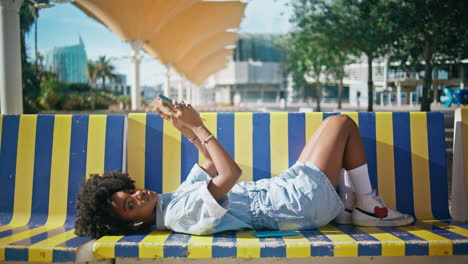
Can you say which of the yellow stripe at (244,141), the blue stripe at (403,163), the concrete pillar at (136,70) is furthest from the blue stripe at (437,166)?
the concrete pillar at (136,70)

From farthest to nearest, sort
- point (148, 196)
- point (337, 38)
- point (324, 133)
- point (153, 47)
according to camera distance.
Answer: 1. point (153, 47)
2. point (337, 38)
3. point (324, 133)
4. point (148, 196)

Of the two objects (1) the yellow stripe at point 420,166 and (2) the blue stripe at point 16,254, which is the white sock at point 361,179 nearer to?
(1) the yellow stripe at point 420,166

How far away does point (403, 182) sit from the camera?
9.22 feet

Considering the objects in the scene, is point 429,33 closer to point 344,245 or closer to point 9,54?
Result: point 9,54

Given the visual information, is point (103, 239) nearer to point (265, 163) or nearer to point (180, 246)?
point (180, 246)

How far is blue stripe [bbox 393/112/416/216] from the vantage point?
9.18ft

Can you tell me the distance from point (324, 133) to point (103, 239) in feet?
4.56

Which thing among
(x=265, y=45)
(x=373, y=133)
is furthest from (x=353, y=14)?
(x=265, y=45)

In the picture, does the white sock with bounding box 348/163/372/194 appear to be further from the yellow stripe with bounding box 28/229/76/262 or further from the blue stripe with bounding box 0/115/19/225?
the blue stripe with bounding box 0/115/19/225

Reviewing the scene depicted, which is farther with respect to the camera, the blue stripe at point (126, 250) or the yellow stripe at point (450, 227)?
the yellow stripe at point (450, 227)

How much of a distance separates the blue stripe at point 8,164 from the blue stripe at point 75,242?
2.76ft

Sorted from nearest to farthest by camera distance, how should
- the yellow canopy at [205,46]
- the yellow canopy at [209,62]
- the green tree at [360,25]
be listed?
the green tree at [360,25] → the yellow canopy at [205,46] → the yellow canopy at [209,62]

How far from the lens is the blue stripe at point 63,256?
2004 mm

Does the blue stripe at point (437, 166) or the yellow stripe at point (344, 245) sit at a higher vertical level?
the blue stripe at point (437, 166)
